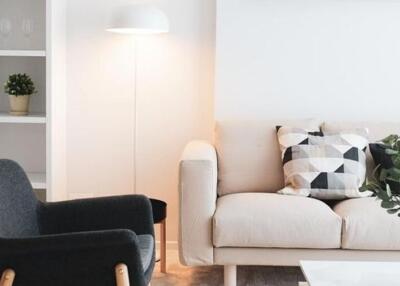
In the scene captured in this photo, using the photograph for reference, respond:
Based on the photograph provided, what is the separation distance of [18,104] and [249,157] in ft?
4.49

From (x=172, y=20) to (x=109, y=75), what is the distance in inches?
20.3

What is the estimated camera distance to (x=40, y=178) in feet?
12.6

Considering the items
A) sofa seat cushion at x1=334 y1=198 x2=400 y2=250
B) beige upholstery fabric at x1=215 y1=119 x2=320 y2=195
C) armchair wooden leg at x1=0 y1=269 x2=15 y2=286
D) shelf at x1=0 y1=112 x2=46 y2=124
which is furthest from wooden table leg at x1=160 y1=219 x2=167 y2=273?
armchair wooden leg at x1=0 y1=269 x2=15 y2=286

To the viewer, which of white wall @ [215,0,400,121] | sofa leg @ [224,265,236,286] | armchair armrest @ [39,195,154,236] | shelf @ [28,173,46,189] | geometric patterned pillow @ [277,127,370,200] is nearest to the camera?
armchair armrest @ [39,195,154,236]

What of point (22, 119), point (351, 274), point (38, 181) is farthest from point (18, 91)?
point (351, 274)

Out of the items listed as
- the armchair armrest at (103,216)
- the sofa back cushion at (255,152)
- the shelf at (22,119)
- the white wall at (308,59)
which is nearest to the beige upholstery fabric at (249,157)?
the sofa back cushion at (255,152)

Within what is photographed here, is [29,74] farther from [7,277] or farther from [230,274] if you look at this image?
[7,277]

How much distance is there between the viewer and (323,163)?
341 cm

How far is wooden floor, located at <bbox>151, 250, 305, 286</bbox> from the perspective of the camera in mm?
3504

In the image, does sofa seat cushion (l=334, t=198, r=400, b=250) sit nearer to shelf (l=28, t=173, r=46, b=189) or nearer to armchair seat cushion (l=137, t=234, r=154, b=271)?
armchair seat cushion (l=137, t=234, r=154, b=271)

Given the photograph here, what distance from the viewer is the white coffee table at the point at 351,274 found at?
7.39 feet

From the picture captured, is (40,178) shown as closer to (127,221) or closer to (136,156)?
(136,156)

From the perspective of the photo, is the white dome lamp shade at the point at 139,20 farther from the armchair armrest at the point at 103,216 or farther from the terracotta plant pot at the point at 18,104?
the armchair armrest at the point at 103,216

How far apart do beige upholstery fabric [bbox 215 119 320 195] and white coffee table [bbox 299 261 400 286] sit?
1.19 meters
